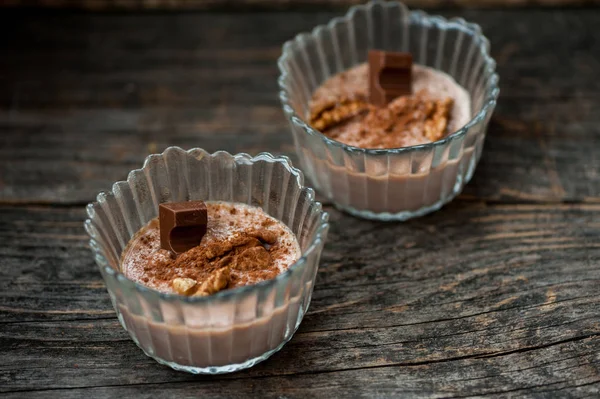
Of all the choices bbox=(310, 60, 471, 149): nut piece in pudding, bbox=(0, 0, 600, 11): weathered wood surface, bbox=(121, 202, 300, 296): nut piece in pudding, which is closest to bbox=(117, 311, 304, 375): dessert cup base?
bbox=(121, 202, 300, 296): nut piece in pudding

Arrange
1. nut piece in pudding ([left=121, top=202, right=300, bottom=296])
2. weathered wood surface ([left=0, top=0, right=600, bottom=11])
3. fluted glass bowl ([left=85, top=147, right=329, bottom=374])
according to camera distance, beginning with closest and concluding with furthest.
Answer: fluted glass bowl ([left=85, top=147, right=329, bottom=374])
nut piece in pudding ([left=121, top=202, right=300, bottom=296])
weathered wood surface ([left=0, top=0, right=600, bottom=11])

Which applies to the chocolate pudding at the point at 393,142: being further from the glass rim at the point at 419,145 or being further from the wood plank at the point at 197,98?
the wood plank at the point at 197,98

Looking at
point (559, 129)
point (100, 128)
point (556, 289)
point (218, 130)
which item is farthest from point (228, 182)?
point (559, 129)

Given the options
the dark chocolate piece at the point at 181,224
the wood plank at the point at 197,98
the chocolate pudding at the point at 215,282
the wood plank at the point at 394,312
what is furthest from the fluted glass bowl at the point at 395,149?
the dark chocolate piece at the point at 181,224

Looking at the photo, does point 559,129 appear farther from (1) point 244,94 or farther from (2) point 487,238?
(1) point 244,94

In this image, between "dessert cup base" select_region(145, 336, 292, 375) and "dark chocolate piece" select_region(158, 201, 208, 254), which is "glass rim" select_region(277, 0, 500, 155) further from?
"dessert cup base" select_region(145, 336, 292, 375)

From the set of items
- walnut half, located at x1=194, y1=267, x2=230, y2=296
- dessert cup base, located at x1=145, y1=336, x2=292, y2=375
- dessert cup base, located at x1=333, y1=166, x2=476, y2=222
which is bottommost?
dessert cup base, located at x1=145, y1=336, x2=292, y2=375

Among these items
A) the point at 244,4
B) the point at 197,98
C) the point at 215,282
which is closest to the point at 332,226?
the point at 215,282
